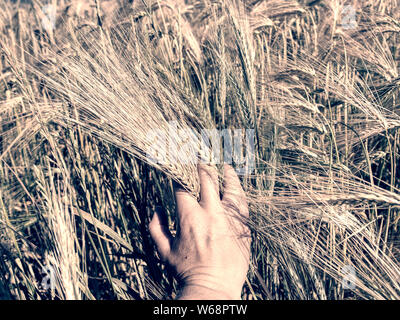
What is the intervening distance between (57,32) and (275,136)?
1.32 meters

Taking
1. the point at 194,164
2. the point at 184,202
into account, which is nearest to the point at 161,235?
the point at 184,202

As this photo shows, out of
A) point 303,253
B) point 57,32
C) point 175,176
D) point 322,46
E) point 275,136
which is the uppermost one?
point 57,32

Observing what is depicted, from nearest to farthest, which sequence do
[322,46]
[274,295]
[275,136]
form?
1. [275,136]
2. [274,295]
3. [322,46]

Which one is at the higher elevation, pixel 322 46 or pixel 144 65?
pixel 322 46

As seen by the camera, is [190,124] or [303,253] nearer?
[303,253]

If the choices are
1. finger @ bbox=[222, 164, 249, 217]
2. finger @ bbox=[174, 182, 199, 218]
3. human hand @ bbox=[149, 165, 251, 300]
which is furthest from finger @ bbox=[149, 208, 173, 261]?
finger @ bbox=[222, 164, 249, 217]

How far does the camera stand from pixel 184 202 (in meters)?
0.93

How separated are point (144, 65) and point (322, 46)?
985 millimetres

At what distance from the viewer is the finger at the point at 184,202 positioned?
916 mm

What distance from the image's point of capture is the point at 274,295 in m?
1.11

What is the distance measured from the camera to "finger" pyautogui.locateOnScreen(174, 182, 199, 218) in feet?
3.00

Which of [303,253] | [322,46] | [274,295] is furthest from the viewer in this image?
[322,46]
